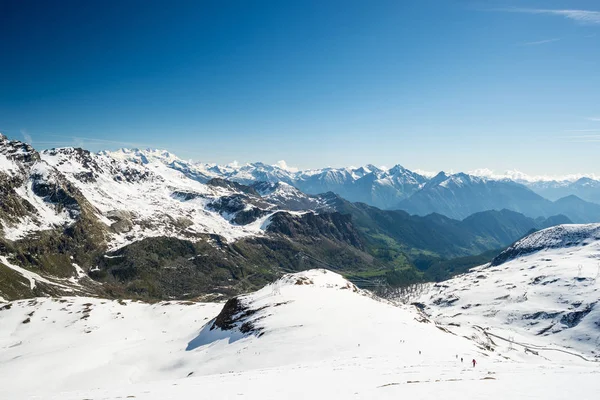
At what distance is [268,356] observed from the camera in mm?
55875

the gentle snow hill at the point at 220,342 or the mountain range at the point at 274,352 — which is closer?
the mountain range at the point at 274,352

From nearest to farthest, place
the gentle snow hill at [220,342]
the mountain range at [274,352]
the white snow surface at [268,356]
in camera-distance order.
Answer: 1. the white snow surface at [268,356]
2. the mountain range at [274,352]
3. the gentle snow hill at [220,342]

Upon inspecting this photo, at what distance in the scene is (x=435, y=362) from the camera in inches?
1875

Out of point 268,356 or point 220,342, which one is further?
point 220,342

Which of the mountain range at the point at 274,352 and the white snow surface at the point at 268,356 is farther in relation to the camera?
the mountain range at the point at 274,352

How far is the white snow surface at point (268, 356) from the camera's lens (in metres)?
31.4

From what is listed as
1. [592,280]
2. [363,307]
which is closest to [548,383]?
[363,307]

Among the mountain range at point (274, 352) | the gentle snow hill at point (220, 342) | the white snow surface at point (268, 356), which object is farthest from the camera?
the gentle snow hill at point (220, 342)

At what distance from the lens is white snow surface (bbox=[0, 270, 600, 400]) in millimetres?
31391

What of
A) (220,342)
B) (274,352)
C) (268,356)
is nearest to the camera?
(268,356)

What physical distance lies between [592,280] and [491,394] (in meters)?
240

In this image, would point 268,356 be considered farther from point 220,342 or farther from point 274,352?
point 220,342

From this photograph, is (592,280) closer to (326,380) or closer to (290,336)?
(290,336)

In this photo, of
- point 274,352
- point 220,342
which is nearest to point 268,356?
point 274,352
